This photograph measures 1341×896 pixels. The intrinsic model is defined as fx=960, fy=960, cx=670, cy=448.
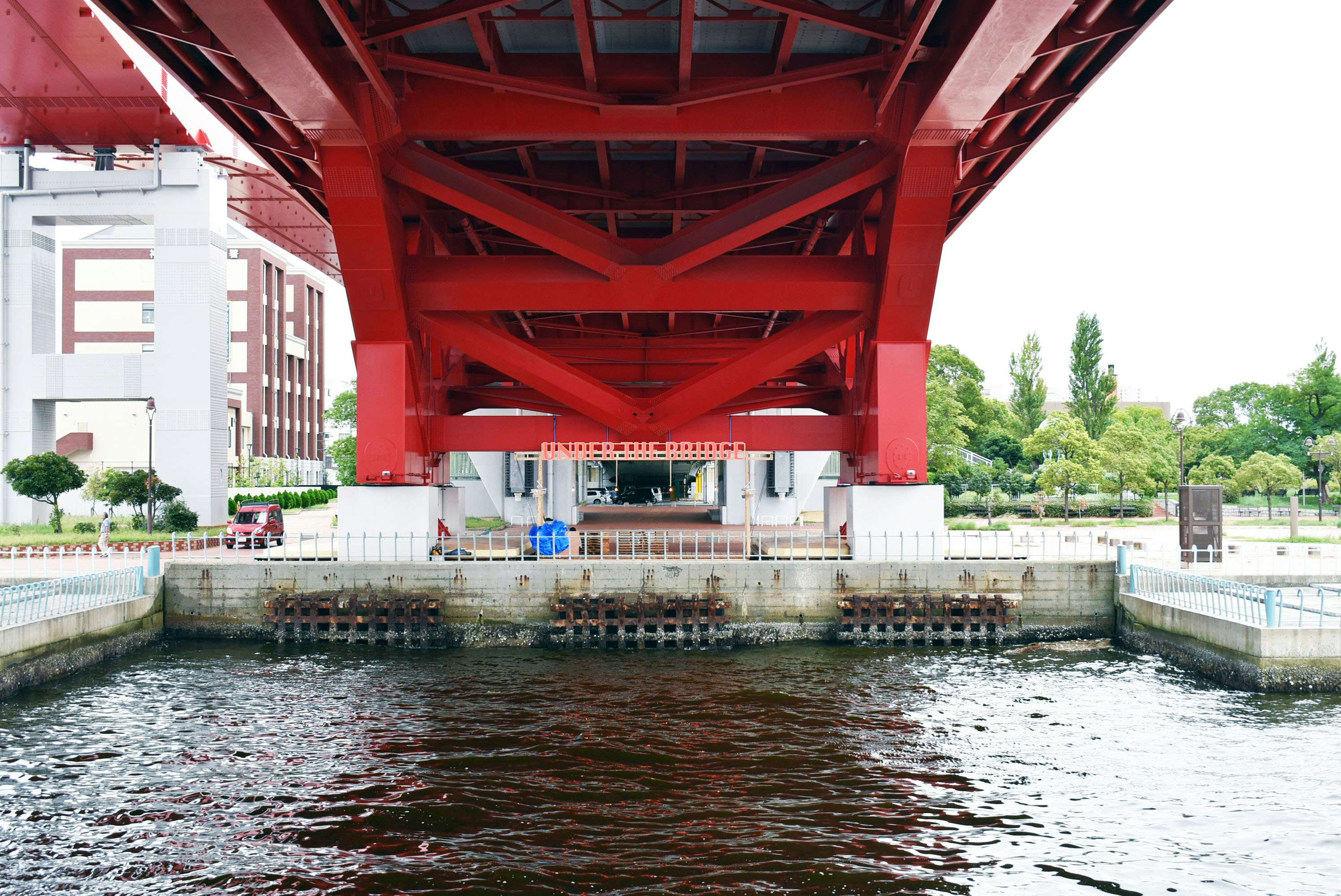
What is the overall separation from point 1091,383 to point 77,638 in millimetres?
72417

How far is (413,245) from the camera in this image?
21.9 metres

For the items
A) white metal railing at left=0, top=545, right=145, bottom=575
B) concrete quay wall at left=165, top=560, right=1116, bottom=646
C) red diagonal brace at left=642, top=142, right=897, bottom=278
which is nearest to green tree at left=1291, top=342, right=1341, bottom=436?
concrete quay wall at left=165, top=560, right=1116, bottom=646

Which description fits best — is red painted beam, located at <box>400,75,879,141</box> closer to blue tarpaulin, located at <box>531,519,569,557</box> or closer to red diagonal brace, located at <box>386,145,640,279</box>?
red diagonal brace, located at <box>386,145,640,279</box>

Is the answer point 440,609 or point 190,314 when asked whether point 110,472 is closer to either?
point 190,314

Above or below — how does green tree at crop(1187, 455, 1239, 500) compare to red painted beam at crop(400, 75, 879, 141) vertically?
below

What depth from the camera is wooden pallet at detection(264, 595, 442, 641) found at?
21.0 m

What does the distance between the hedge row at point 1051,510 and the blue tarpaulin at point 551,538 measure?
31977mm

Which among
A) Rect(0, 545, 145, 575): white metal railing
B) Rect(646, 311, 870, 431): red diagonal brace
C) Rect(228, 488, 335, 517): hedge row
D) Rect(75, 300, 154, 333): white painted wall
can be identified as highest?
Rect(75, 300, 154, 333): white painted wall

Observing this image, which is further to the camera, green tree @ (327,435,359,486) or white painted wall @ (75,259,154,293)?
white painted wall @ (75,259,154,293)

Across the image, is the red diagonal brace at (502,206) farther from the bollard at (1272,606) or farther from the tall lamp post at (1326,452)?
the tall lamp post at (1326,452)

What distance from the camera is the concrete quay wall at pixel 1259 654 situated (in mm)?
15883

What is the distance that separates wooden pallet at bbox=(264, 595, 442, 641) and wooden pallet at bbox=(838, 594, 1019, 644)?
9139 millimetres

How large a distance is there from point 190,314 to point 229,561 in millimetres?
16749

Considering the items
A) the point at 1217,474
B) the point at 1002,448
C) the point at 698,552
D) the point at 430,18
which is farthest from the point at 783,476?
the point at 1002,448
